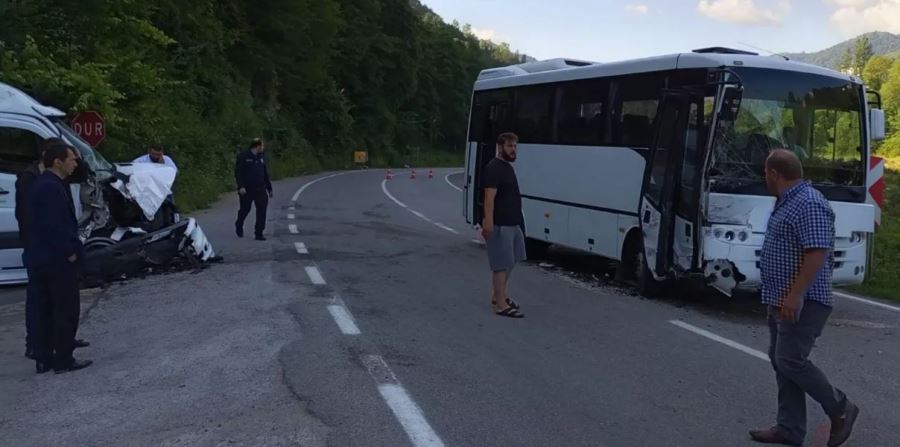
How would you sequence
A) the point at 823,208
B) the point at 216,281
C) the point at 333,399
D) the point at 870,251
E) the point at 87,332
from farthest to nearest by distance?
1. the point at 216,281
2. the point at 870,251
3. the point at 87,332
4. the point at 333,399
5. the point at 823,208

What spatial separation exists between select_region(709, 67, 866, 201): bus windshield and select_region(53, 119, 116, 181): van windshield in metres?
7.94

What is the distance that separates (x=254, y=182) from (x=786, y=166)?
11632 mm

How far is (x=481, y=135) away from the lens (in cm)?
1506

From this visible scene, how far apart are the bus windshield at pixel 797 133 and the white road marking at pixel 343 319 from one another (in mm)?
4295

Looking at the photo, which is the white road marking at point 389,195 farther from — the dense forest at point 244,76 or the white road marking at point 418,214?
the dense forest at point 244,76

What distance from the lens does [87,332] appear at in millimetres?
7719

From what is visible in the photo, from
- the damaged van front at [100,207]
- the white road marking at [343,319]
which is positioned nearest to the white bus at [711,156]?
the white road marking at [343,319]

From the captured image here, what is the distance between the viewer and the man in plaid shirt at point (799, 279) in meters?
4.60

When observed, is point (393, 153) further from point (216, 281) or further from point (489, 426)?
point (489, 426)

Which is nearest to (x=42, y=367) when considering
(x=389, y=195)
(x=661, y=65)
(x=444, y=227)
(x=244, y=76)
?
(x=661, y=65)

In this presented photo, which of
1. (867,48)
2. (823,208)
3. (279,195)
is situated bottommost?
(279,195)

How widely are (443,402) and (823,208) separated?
9.10 ft

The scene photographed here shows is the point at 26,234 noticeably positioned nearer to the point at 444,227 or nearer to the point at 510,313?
the point at 510,313

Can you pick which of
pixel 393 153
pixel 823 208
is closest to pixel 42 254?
pixel 823 208
